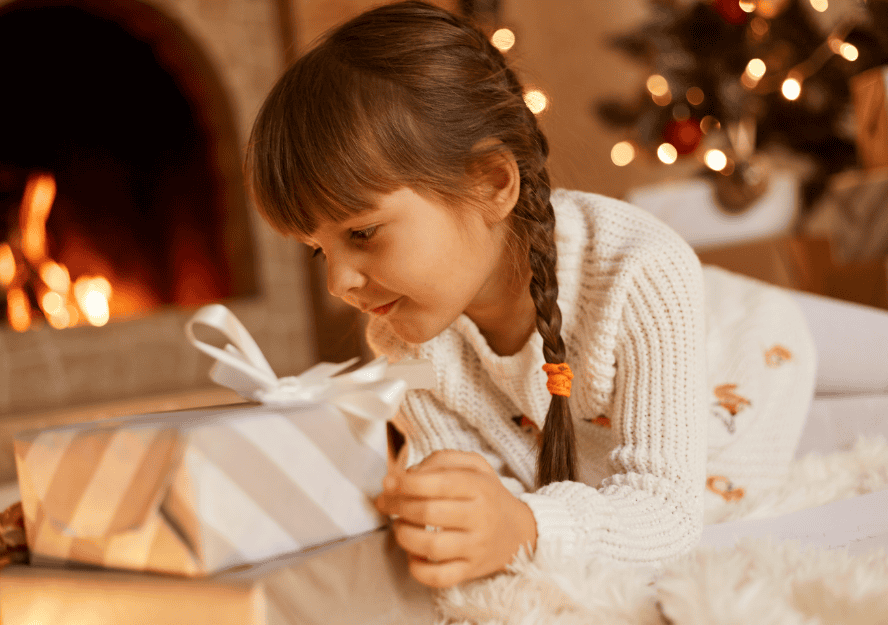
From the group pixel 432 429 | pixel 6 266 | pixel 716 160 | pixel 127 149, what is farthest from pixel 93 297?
pixel 716 160

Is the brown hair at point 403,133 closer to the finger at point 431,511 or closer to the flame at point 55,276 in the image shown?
the finger at point 431,511

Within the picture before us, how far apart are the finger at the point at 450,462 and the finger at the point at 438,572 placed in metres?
0.05

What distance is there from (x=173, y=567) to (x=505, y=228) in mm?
443

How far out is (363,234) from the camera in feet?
2.03

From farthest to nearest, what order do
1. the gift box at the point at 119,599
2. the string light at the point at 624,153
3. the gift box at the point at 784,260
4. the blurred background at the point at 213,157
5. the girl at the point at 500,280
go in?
the string light at the point at 624,153 < the blurred background at the point at 213,157 < the gift box at the point at 784,260 < the girl at the point at 500,280 < the gift box at the point at 119,599

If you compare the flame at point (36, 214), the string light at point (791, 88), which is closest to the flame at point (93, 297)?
the flame at point (36, 214)

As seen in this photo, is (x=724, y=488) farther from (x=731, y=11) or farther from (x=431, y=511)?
(x=731, y=11)

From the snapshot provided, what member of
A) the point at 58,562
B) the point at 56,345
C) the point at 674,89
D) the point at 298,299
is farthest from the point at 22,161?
the point at 58,562

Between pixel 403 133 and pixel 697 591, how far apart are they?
0.40 meters

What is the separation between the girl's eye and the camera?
0.62 m

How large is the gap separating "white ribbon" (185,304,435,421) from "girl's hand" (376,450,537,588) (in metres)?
0.04

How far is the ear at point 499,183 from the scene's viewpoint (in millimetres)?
679

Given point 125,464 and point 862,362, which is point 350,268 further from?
point 862,362

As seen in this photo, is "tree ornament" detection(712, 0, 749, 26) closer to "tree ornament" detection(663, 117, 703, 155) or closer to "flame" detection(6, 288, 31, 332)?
"tree ornament" detection(663, 117, 703, 155)
